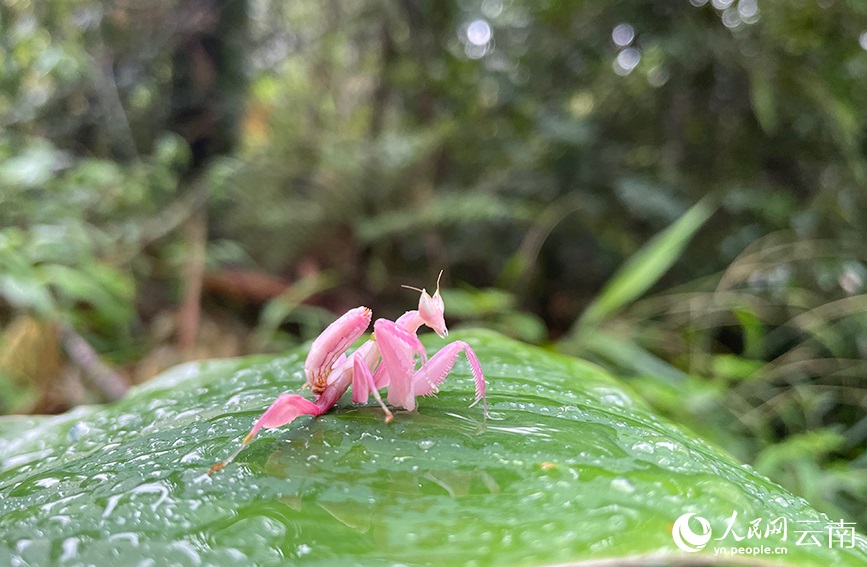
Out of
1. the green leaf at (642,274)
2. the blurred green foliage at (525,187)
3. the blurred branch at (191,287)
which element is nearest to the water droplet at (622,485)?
the blurred green foliage at (525,187)

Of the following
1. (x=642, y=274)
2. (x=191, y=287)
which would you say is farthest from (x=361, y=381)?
(x=191, y=287)

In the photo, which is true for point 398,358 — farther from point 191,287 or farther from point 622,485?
point 191,287

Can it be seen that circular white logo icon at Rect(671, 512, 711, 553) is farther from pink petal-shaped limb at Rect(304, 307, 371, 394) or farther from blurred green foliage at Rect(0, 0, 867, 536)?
blurred green foliage at Rect(0, 0, 867, 536)

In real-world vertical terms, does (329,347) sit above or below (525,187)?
below

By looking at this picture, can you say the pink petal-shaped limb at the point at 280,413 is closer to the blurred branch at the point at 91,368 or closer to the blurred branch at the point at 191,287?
the blurred branch at the point at 91,368

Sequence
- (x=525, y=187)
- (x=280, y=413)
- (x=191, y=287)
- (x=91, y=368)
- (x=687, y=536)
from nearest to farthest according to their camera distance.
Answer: (x=687, y=536)
(x=280, y=413)
(x=91, y=368)
(x=191, y=287)
(x=525, y=187)

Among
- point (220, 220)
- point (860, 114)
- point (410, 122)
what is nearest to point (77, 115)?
point (220, 220)

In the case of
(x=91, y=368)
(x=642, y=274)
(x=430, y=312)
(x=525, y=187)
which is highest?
(x=525, y=187)
